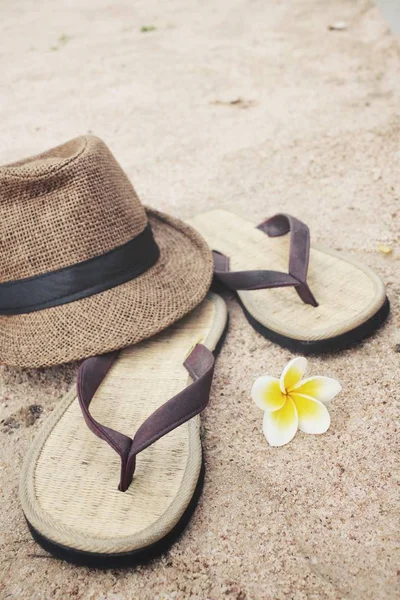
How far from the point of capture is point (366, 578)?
853 millimetres

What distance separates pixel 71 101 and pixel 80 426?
2468mm

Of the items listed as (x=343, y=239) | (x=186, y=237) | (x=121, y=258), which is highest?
(x=121, y=258)

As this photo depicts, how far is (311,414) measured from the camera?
1.08 metres

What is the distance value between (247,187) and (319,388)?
120 cm

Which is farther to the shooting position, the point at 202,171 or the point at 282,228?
the point at 202,171

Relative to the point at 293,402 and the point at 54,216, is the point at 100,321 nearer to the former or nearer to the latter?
the point at 54,216

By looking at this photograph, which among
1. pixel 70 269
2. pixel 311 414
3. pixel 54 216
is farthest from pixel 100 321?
pixel 311 414

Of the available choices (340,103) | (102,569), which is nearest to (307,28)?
(340,103)

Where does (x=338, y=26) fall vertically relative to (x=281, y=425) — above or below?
above

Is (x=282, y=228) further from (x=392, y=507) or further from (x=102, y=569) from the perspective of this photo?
(x=102, y=569)

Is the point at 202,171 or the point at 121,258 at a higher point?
the point at 121,258

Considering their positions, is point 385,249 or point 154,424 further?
point 385,249

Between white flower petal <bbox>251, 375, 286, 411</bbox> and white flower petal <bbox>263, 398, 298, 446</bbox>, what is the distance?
0.02 metres

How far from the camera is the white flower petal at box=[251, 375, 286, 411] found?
3.48 ft
